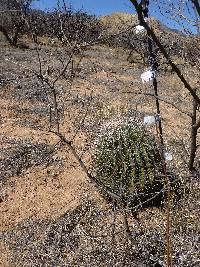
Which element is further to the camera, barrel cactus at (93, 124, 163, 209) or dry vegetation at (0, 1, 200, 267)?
barrel cactus at (93, 124, 163, 209)

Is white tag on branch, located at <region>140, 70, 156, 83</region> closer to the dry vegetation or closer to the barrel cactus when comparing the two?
the dry vegetation

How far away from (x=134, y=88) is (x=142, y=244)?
6895 millimetres

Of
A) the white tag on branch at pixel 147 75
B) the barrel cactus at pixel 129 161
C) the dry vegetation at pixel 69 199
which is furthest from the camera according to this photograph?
the barrel cactus at pixel 129 161

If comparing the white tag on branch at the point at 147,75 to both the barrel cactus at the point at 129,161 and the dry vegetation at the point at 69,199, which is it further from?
the barrel cactus at the point at 129,161

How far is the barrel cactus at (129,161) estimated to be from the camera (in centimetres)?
407

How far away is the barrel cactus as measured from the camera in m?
4.07

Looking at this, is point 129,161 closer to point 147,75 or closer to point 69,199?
point 69,199

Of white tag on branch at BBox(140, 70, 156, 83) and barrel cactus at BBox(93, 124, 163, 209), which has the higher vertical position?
white tag on branch at BBox(140, 70, 156, 83)

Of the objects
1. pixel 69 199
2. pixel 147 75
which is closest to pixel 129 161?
pixel 69 199

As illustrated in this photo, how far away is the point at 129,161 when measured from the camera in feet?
13.4

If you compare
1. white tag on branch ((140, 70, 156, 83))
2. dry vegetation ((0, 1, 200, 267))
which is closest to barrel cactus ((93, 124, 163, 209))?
dry vegetation ((0, 1, 200, 267))

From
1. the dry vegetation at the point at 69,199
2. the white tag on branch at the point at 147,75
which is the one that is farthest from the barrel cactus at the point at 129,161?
the white tag on branch at the point at 147,75

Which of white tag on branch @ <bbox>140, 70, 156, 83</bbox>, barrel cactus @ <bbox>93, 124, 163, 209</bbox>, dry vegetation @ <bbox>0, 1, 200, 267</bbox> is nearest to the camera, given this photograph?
white tag on branch @ <bbox>140, 70, 156, 83</bbox>

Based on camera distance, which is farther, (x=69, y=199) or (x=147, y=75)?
(x=69, y=199)
